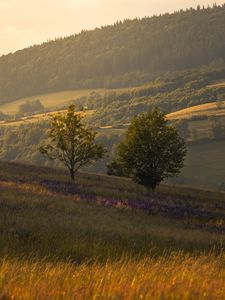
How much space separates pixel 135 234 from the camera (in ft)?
46.8

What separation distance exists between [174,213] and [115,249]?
14707mm

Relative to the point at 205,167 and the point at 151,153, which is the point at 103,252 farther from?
the point at 205,167

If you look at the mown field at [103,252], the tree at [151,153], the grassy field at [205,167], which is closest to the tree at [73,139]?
the tree at [151,153]

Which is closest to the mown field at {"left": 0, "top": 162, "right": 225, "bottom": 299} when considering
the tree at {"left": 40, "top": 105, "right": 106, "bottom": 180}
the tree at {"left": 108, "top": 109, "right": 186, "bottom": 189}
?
the tree at {"left": 108, "top": 109, "right": 186, "bottom": 189}

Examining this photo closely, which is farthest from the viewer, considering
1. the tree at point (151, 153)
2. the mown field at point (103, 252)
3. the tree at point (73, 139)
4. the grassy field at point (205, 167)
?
the grassy field at point (205, 167)

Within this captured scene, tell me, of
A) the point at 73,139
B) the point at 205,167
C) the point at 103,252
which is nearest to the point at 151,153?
the point at 73,139

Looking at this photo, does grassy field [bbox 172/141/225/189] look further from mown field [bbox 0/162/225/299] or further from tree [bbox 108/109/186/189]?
mown field [bbox 0/162/225/299]

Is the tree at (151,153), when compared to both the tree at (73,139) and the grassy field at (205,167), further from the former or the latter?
the grassy field at (205,167)

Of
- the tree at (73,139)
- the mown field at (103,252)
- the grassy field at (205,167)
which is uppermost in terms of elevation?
the tree at (73,139)

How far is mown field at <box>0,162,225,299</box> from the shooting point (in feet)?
19.2

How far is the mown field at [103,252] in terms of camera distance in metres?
5.85

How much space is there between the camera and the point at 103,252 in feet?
35.1

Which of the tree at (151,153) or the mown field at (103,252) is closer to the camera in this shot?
the mown field at (103,252)

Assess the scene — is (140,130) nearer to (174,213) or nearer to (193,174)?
(174,213)
